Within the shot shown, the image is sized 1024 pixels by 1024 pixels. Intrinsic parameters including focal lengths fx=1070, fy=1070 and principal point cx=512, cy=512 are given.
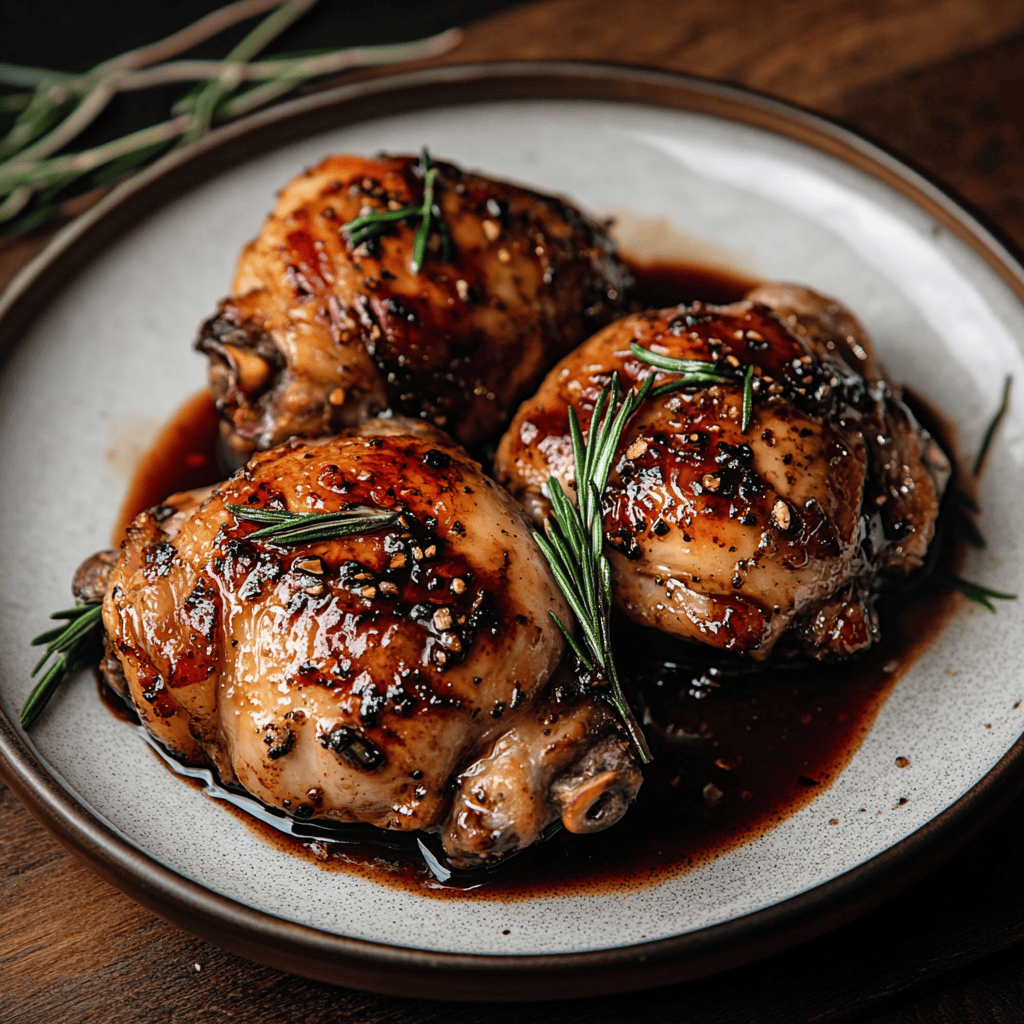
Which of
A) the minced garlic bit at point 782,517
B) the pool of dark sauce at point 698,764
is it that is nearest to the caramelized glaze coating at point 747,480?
the minced garlic bit at point 782,517

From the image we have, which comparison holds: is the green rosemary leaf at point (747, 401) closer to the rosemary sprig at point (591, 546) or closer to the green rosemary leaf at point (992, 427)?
the rosemary sprig at point (591, 546)

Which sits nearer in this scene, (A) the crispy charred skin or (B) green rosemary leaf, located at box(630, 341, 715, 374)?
(B) green rosemary leaf, located at box(630, 341, 715, 374)

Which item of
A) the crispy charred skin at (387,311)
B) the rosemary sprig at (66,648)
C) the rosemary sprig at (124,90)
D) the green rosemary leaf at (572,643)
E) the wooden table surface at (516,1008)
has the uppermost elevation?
the rosemary sprig at (124,90)

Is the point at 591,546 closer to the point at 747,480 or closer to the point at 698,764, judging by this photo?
the point at 747,480

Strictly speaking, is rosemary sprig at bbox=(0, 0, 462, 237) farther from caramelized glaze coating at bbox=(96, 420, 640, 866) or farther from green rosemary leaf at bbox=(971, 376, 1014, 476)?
green rosemary leaf at bbox=(971, 376, 1014, 476)

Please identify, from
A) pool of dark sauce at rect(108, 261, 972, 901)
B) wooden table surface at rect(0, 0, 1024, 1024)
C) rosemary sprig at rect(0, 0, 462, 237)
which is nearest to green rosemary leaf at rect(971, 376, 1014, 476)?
pool of dark sauce at rect(108, 261, 972, 901)

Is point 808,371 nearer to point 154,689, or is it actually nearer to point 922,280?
point 922,280
